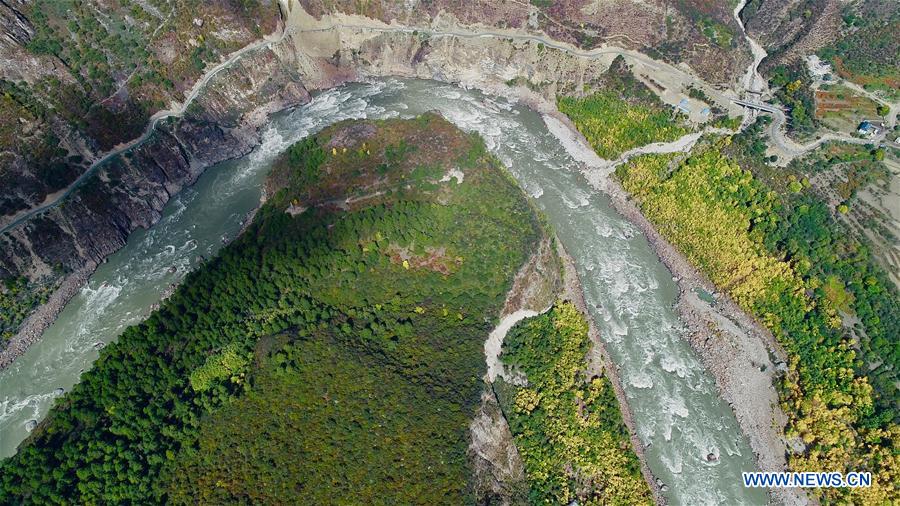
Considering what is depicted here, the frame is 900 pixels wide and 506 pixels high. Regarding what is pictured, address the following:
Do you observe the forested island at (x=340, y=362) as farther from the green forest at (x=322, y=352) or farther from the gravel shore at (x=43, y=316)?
the gravel shore at (x=43, y=316)

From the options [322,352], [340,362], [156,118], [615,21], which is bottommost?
[340,362]

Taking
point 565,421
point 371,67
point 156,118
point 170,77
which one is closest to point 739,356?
point 565,421

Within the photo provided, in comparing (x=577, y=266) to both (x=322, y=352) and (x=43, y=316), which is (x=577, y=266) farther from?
(x=43, y=316)

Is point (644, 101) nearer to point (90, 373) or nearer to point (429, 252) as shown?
point (429, 252)

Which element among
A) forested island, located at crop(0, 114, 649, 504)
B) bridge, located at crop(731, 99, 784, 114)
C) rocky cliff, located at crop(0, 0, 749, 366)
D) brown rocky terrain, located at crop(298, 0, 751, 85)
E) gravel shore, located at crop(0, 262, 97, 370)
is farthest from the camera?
brown rocky terrain, located at crop(298, 0, 751, 85)

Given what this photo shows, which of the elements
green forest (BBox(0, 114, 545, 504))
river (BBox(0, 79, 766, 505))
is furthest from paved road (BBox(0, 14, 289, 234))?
green forest (BBox(0, 114, 545, 504))

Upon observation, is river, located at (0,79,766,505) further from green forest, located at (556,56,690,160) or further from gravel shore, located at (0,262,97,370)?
green forest, located at (556,56,690,160)

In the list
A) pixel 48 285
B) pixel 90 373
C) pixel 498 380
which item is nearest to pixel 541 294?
pixel 498 380
